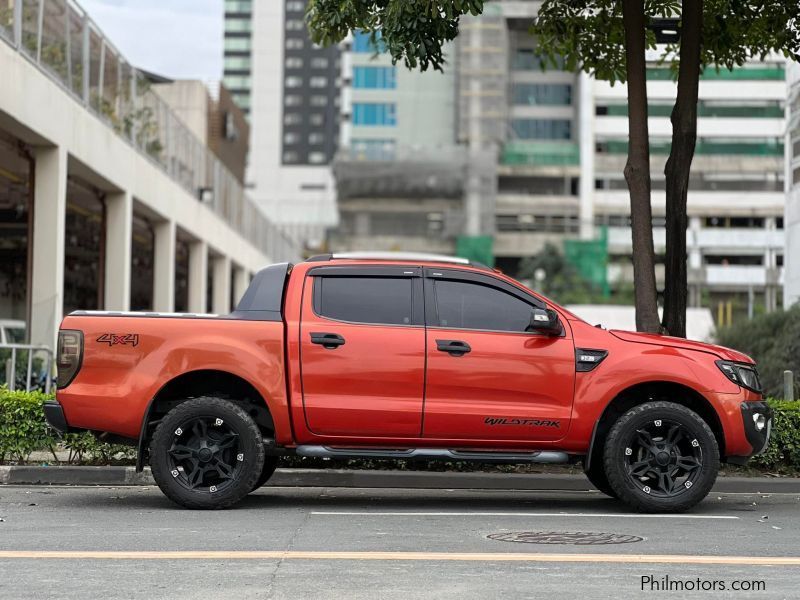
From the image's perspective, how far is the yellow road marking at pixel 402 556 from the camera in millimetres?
7133

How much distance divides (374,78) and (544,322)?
4236 inches

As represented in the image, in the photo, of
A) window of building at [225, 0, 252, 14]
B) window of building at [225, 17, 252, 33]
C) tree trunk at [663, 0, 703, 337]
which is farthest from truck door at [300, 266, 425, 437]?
window of building at [225, 0, 252, 14]

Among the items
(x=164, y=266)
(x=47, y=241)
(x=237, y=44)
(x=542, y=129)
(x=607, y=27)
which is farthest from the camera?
(x=237, y=44)

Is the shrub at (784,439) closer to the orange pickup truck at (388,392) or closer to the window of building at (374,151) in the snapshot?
the orange pickup truck at (388,392)

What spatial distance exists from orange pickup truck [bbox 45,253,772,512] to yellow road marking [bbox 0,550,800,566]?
2.14 m

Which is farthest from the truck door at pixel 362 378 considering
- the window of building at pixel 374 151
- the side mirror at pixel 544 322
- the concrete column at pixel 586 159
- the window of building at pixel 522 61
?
the window of building at pixel 522 61

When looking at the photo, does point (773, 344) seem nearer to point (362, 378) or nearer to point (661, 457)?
point (661, 457)

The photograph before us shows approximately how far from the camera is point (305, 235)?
115188 millimetres

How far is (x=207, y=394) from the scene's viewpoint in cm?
992

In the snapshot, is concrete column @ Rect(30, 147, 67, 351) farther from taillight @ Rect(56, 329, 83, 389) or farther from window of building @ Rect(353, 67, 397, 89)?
window of building @ Rect(353, 67, 397, 89)

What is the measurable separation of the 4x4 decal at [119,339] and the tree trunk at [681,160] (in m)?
6.07

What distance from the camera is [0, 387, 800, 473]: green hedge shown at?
1162 cm

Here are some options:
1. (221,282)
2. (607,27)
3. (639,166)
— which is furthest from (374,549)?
(221,282)

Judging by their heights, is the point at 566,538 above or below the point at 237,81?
below
